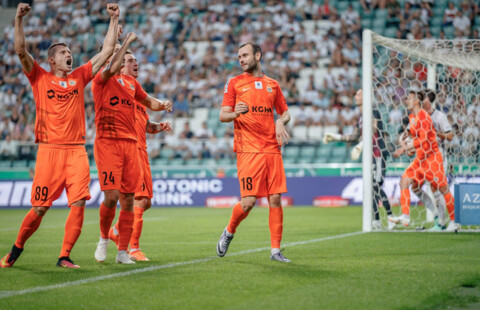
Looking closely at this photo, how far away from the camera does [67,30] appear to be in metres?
28.4

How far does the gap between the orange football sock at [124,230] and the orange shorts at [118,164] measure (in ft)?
0.85

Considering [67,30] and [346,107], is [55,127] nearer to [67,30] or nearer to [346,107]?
[346,107]

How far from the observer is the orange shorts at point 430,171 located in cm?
1067

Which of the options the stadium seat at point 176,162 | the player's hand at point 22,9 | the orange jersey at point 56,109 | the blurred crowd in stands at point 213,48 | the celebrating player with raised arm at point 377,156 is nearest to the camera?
the player's hand at point 22,9

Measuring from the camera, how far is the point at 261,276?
18.8 ft

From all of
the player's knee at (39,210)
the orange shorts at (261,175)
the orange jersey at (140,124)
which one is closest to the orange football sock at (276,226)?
the orange shorts at (261,175)

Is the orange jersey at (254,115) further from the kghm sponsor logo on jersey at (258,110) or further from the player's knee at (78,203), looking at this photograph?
the player's knee at (78,203)

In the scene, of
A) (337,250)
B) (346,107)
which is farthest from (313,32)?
(337,250)

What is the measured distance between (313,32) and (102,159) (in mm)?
19952

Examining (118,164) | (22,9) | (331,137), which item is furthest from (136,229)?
(331,137)

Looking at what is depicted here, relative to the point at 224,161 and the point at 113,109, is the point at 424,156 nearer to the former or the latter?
the point at 113,109

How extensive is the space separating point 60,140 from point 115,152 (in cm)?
60

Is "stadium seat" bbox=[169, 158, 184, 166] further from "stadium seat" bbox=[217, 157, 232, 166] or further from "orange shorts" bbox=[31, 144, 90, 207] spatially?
"orange shorts" bbox=[31, 144, 90, 207]

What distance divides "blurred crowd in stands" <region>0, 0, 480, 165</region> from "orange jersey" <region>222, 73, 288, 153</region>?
13.5m
